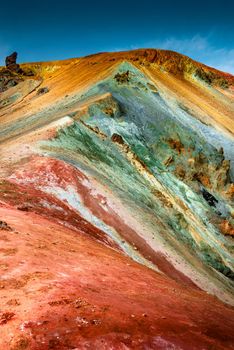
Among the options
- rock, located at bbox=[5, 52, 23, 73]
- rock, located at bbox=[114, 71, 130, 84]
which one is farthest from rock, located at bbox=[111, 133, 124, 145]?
rock, located at bbox=[5, 52, 23, 73]

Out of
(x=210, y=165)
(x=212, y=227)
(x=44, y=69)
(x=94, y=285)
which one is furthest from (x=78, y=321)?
(x=44, y=69)

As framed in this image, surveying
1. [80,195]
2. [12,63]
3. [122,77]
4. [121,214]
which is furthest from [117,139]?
[12,63]

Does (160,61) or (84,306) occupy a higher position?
(160,61)

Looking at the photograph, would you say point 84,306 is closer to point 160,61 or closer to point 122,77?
point 122,77

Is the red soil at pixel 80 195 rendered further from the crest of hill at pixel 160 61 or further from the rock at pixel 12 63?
the rock at pixel 12 63

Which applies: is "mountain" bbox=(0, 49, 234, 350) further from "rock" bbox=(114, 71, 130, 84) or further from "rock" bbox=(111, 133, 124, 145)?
"rock" bbox=(114, 71, 130, 84)

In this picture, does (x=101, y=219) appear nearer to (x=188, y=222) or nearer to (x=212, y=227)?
(x=188, y=222)

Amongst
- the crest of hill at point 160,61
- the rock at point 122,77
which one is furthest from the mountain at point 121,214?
the crest of hill at point 160,61

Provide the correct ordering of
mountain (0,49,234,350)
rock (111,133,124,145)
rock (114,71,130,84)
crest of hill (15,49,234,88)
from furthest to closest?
crest of hill (15,49,234,88) → rock (114,71,130,84) → rock (111,133,124,145) → mountain (0,49,234,350)

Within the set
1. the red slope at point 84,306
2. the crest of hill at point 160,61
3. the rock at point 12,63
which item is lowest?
the rock at point 12,63
